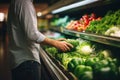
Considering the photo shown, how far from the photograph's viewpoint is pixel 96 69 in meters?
2.41

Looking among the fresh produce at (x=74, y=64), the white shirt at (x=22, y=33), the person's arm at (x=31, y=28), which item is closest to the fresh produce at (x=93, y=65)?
the fresh produce at (x=74, y=64)

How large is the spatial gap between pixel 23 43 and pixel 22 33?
0.39 ft

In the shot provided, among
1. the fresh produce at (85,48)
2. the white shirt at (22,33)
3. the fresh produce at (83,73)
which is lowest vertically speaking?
the fresh produce at (83,73)

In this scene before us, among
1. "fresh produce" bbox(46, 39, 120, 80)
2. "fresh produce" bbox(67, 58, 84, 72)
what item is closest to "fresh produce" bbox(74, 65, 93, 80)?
"fresh produce" bbox(46, 39, 120, 80)

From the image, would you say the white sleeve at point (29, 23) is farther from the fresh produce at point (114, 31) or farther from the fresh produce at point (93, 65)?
the fresh produce at point (114, 31)

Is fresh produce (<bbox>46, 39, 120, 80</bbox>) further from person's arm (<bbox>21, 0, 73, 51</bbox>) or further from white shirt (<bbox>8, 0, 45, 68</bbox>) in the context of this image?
white shirt (<bbox>8, 0, 45, 68</bbox>)

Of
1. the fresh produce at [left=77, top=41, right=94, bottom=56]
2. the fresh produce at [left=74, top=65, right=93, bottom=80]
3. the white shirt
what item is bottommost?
the fresh produce at [left=74, top=65, right=93, bottom=80]

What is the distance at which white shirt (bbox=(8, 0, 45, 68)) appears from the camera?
9.84 feet

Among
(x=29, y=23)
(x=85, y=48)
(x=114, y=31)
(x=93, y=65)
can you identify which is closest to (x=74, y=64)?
(x=93, y=65)

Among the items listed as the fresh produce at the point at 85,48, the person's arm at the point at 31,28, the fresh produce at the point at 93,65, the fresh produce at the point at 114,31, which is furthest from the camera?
the fresh produce at the point at 85,48

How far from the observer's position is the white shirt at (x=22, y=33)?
118 inches

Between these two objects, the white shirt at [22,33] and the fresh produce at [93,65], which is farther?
the white shirt at [22,33]

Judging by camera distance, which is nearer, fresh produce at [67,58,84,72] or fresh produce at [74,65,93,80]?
fresh produce at [74,65,93,80]

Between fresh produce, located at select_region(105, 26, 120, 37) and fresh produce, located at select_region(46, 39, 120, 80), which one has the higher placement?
fresh produce, located at select_region(105, 26, 120, 37)
